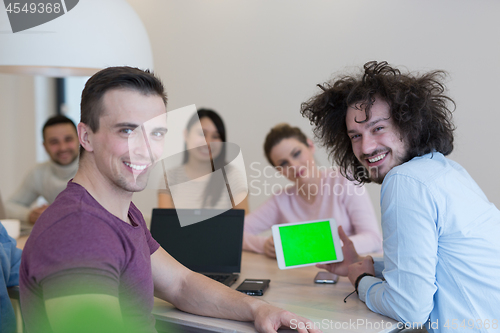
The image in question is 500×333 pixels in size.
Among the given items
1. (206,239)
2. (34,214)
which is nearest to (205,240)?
(206,239)

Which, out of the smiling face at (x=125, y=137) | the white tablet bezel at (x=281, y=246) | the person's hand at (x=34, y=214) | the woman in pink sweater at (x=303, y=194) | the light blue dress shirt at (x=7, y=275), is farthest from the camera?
the person's hand at (x=34, y=214)

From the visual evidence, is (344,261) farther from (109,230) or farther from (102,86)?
(102,86)

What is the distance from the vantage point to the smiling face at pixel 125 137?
1.00 metres

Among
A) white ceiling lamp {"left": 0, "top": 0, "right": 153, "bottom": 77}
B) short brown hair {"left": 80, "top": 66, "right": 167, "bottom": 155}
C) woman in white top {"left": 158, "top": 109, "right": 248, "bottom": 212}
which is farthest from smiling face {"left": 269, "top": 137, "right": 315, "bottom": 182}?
short brown hair {"left": 80, "top": 66, "right": 167, "bottom": 155}

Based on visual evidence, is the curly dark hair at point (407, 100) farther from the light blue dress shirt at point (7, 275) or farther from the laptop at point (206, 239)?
the light blue dress shirt at point (7, 275)

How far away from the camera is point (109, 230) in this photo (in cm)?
92

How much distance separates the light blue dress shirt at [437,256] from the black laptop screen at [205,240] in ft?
2.04

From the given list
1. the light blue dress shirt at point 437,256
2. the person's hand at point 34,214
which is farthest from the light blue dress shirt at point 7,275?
the light blue dress shirt at point 437,256

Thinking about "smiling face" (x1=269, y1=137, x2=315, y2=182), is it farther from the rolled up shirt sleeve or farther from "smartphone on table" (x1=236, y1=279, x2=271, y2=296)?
the rolled up shirt sleeve

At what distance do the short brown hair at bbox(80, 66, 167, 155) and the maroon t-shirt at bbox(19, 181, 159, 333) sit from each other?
0.16 m

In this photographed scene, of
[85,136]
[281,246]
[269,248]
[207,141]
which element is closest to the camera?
[85,136]

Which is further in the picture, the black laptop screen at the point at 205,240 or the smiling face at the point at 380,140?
the black laptop screen at the point at 205,240

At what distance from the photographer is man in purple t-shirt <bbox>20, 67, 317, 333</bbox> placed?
813 millimetres

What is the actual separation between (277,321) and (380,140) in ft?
2.11
